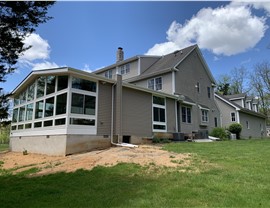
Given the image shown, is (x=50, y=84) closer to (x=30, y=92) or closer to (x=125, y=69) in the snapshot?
(x=30, y=92)

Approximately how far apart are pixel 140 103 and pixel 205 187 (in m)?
10.3

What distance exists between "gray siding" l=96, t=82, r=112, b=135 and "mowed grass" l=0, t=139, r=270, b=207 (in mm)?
5282

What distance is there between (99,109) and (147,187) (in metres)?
8.02

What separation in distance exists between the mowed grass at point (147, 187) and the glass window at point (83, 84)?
556 centimetres

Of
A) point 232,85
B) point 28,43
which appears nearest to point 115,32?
point 28,43

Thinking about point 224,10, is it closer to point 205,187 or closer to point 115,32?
point 115,32

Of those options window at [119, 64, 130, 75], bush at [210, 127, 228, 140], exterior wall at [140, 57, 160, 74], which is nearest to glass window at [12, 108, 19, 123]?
window at [119, 64, 130, 75]

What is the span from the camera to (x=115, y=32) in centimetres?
1537

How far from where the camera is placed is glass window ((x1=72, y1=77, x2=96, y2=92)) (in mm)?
12143

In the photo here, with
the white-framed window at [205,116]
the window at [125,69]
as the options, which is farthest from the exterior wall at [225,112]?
the window at [125,69]

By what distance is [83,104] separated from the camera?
1228cm

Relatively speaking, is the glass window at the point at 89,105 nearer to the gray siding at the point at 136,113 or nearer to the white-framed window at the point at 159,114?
the gray siding at the point at 136,113

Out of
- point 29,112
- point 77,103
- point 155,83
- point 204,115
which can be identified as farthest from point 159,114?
point 29,112

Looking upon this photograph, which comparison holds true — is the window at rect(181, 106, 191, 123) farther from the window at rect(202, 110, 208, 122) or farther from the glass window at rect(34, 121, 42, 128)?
the glass window at rect(34, 121, 42, 128)
